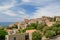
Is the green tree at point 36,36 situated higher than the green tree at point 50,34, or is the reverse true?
the green tree at point 50,34

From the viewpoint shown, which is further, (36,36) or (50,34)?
(36,36)

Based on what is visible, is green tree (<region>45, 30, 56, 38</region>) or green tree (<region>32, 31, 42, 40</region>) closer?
green tree (<region>45, 30, 56, 38</region>)

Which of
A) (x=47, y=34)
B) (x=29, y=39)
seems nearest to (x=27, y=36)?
(x=29, y=39)

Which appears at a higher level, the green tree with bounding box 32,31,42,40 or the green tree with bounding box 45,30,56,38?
the green tree with bounding box 45,30,56,38

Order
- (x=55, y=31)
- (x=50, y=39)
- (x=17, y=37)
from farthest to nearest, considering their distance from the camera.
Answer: (x=17, y=37) → (x=55, y=31) → (x=50, y=39)

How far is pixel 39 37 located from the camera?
874 inches

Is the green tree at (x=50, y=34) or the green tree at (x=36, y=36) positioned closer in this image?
the green tree at (x=50, y=34)

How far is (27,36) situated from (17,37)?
1.70 m

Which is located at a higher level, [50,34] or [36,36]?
[50,34]

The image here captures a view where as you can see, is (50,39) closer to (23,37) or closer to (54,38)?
(54,38)

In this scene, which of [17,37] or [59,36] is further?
[17,37]

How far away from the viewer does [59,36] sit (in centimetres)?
2014

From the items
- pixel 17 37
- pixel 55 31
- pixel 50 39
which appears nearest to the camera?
pixel 50 39

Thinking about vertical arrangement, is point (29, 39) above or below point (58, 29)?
below
